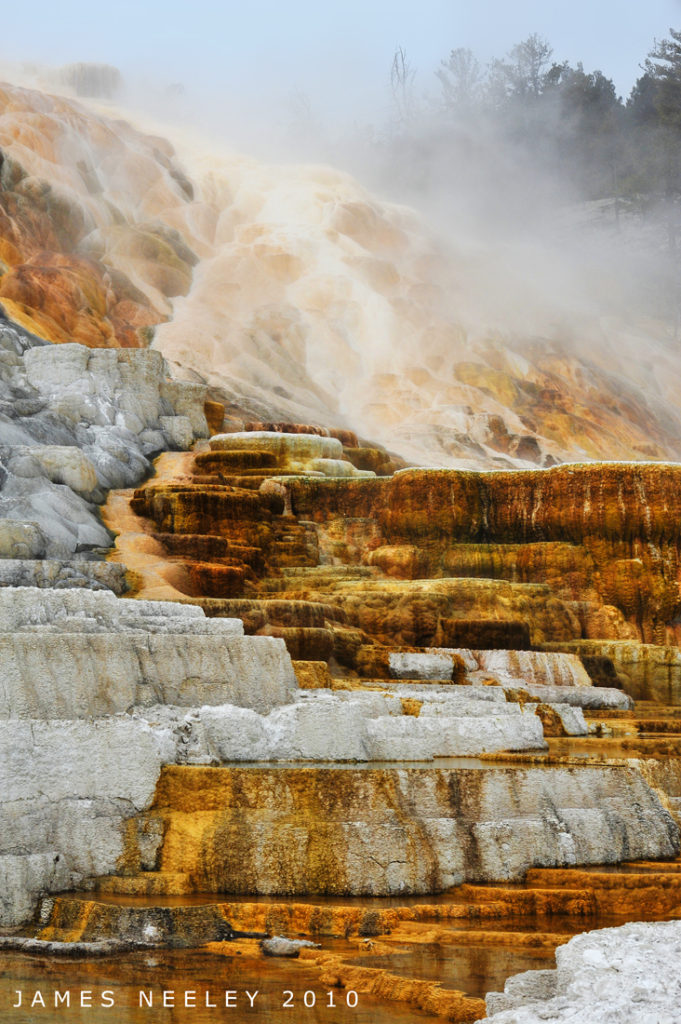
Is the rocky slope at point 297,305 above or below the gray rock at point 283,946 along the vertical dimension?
above

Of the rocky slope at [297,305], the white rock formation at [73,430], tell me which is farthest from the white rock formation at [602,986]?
the rocky slope at [297,305]

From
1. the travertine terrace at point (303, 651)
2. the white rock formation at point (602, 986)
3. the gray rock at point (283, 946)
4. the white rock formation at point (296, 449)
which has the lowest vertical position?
the white rock formation at point (602, 986)

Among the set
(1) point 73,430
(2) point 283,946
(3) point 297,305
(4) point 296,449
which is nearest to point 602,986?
(2) point 283,946

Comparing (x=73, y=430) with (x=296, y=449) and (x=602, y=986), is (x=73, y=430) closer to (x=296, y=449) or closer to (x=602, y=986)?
(x=296, y=449)

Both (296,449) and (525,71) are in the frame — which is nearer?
(296,449)

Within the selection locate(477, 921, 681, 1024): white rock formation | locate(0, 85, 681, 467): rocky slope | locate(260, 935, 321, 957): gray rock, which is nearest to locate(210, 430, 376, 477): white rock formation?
locate(0, 85, 681, 467): rocky slope

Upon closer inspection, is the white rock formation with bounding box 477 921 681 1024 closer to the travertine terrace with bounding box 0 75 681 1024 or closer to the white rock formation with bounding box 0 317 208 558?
the travertine terrace with bounding box 0 75 681 1024

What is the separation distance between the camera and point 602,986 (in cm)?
516

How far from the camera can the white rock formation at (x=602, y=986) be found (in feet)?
16.0

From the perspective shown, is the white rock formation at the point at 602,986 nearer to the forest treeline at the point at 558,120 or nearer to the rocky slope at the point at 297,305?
the rocky slope at the point at 297,305

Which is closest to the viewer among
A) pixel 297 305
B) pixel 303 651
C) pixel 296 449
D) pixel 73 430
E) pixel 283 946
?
pixel 283 946

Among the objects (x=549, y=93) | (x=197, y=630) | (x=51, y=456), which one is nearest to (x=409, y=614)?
(x=197, y=630)

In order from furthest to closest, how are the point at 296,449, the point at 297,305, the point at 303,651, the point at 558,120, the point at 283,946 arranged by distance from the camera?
the point at 558,120
the point at 297,305
the point at 296,449
the point at 303,651
the point at 283,946

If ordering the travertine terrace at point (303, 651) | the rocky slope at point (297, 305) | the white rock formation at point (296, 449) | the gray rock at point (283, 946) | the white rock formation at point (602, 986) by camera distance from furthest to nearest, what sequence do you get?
1. the rocky slope at point (297, 305)
2. the white rock formation at point (296, 449)
3. the travertine terrace at point (303, 651)
4. the gray rock at point (283, 946)
5. the white rock formation at point (602, 986)
